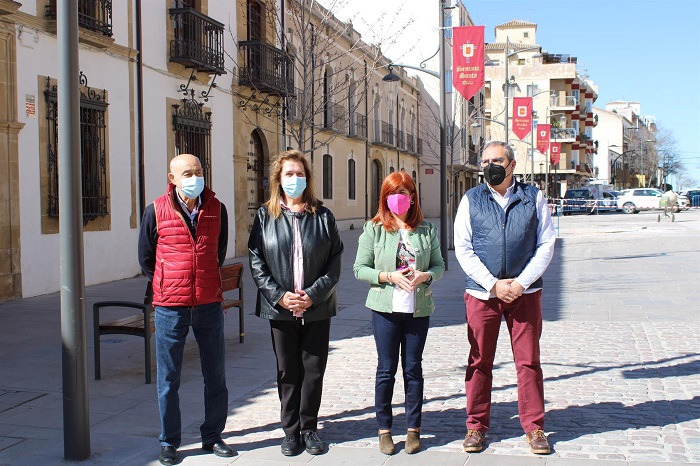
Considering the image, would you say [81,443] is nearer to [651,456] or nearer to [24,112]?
[651,456]

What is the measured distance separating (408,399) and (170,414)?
4.76ft

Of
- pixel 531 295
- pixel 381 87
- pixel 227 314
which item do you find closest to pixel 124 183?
pixel 227 314

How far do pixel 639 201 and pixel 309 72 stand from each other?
44365 millimetres

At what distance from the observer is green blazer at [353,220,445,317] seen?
4.81 metres

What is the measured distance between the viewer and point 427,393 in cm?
625

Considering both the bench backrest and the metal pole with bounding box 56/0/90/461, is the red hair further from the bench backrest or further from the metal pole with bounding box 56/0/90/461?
the bench backrest

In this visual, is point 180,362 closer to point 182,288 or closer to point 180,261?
point 182,288

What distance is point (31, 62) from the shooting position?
1217cm

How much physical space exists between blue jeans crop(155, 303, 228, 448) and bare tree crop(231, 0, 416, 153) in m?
5.45

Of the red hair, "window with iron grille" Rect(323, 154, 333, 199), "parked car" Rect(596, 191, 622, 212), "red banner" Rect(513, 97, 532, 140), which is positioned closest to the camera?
the red hair

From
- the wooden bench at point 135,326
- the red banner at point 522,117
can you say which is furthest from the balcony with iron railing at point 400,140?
the wooden bench at point 135,326

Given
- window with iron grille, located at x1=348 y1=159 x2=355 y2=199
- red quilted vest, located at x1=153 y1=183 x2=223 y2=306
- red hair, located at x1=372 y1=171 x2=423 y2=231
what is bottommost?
red quilted vest, located at x1=153 y1=183 x2=223 y2=306

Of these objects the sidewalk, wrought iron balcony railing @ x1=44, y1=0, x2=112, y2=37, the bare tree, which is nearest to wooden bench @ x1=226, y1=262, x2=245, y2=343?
the sidewalk

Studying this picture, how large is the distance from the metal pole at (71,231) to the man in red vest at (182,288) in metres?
0.43
